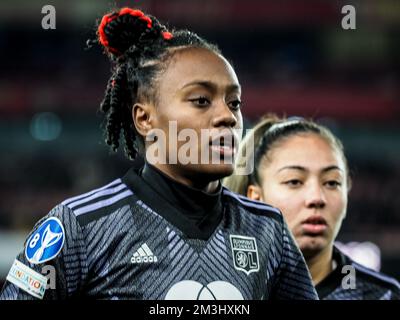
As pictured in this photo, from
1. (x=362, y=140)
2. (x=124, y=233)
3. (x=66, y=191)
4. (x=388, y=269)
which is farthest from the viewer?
(x=362, y=140)

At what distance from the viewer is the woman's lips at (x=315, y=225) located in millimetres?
2592

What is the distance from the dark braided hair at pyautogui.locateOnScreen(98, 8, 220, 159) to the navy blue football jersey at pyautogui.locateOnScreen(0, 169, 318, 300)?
24cm

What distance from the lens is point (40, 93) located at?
12.7m

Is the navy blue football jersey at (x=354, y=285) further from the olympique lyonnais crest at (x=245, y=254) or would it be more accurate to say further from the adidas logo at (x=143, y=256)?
the adidas logo at (x=143, y=256)

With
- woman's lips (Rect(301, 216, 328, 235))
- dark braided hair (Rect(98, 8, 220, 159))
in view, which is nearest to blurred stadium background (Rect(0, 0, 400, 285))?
woman's lips (Rect(301, 216, 328, 235))

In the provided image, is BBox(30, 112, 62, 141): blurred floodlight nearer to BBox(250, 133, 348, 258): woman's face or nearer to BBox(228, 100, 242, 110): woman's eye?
BBox(250, 133, 348, 258): woman's face

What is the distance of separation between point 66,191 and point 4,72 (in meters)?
3.32

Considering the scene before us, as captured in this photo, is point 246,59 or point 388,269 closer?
point 388,269

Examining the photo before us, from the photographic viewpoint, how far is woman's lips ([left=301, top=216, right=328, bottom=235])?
2592 millimetres

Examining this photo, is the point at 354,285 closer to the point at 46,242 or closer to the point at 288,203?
the point at 288,203

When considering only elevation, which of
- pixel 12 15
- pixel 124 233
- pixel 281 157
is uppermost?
pixel 12 15

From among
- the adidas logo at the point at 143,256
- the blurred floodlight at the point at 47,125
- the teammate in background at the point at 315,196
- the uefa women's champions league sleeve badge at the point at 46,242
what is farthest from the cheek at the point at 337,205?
the blurred floodlight at the point at 47,125

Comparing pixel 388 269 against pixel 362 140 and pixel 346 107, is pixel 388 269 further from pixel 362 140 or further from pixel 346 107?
pixel 346 107
